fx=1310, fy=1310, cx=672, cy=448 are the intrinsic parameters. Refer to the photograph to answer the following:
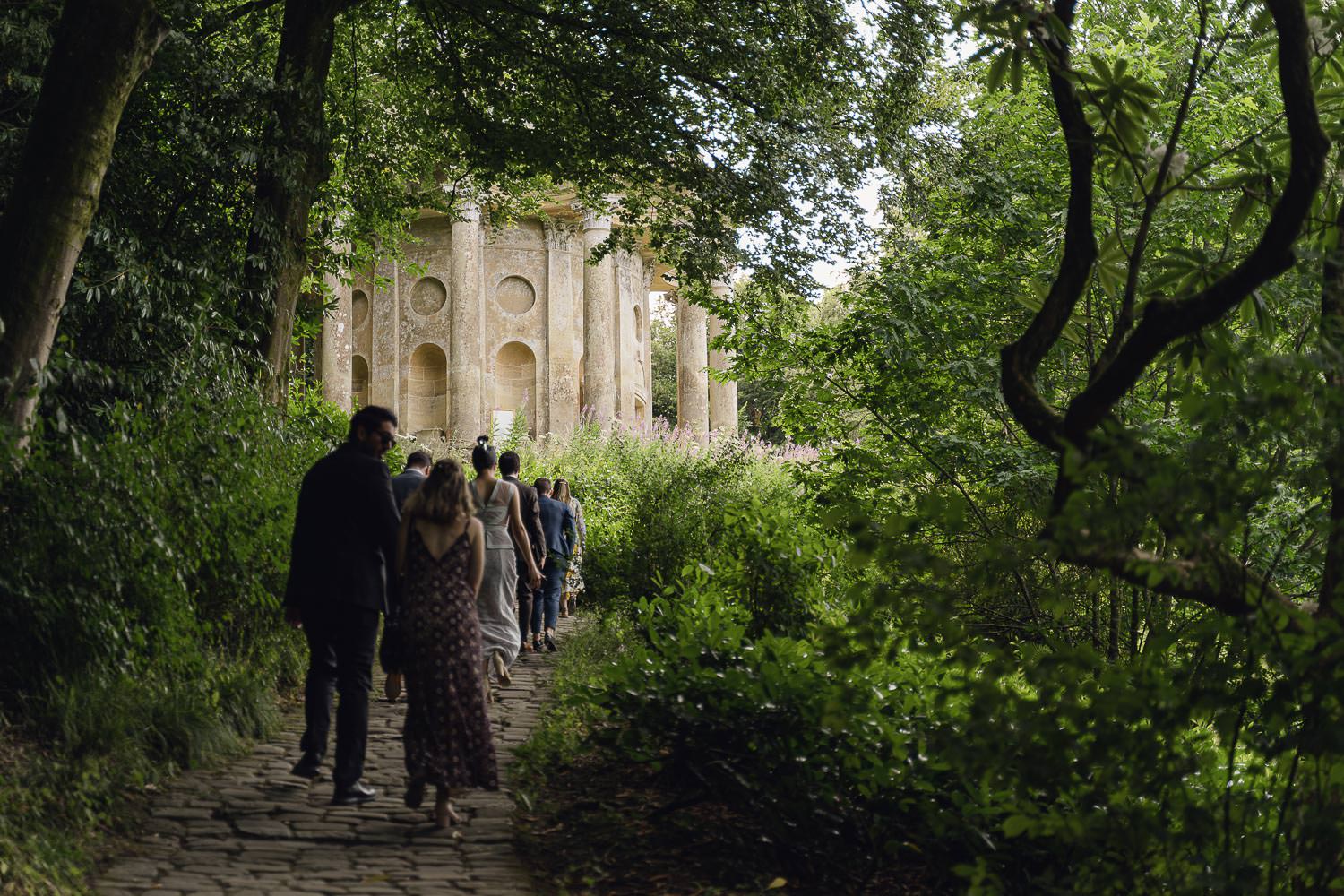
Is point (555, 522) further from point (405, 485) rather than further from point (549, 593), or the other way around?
point (405, 485)

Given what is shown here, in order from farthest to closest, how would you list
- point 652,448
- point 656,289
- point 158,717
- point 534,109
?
point 656,289 → point 652,448 → point 534,109 → point 158,717

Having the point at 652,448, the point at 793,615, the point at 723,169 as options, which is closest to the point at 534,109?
the point at 723,169

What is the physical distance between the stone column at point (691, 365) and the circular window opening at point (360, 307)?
9.59 m

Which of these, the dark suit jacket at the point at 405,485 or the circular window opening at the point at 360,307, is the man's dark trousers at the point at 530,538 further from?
the circular window opening at the point at 360,307

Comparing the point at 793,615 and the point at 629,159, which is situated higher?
the point at 629,159

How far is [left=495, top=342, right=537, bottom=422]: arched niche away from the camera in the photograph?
126ft

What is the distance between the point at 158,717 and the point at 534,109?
30.3 ft

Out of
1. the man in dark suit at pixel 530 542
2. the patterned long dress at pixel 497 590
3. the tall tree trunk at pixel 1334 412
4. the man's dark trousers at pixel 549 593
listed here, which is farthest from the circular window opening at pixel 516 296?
the tall tree trunk at pixel 1334 412

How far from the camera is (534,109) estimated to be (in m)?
14.8

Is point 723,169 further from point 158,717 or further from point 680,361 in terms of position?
point 680,361

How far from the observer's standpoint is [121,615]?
23.1ft

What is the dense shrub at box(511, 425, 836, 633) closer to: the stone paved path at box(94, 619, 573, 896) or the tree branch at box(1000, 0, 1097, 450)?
the stone paved path at box(94, 619, 573, 896)

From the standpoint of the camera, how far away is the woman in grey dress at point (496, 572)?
31.7ft

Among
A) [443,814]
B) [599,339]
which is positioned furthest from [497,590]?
[599,339]
